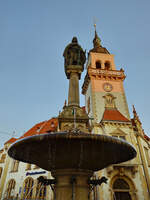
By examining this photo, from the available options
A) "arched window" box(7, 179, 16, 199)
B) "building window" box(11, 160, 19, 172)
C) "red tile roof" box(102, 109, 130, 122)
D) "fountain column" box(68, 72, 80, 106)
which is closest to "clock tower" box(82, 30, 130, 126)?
"red tile roof" box(102, 109, 130, 122)

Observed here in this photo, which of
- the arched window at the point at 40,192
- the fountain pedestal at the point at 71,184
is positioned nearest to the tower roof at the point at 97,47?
the arched window at the point at 40,192

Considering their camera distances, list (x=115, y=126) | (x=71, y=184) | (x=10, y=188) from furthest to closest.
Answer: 1. (x=10, y=188)
2. (x=115, y=126)
3. (x=71, y=184)

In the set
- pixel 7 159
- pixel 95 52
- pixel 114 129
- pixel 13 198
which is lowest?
pixel 13 198

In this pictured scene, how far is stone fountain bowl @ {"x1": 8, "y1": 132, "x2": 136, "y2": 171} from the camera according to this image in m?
4.78

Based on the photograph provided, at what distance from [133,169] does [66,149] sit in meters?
14.0

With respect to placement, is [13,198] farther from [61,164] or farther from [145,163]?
[61,164]

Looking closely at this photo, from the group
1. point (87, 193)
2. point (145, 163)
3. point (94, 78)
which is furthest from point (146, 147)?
point (87, 193)

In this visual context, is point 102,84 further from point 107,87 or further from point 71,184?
point 71,184

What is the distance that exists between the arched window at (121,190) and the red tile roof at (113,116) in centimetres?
687

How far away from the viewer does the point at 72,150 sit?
5.01 meters

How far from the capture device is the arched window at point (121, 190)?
15.4 meters

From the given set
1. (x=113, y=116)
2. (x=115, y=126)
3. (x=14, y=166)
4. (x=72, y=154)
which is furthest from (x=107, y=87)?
(x=72, y=154)

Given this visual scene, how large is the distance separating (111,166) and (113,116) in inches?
257

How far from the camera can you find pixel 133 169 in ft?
52.9
